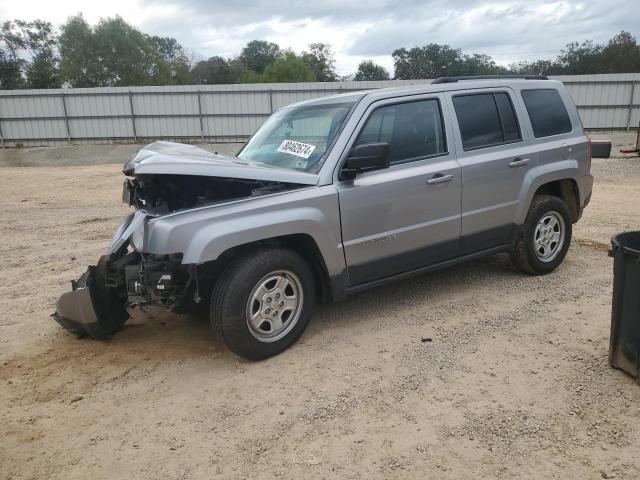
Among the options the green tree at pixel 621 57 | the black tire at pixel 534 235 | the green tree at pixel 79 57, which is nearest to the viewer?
the black tire at pixel 534 235

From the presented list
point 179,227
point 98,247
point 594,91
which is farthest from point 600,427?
point 594,91

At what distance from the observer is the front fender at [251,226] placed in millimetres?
3371

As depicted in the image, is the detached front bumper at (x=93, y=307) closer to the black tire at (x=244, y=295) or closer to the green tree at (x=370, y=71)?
the black tire at (x=244, y=295)

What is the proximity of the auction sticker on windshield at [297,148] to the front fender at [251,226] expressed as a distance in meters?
0.45

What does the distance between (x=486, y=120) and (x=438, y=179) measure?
953 millimetres

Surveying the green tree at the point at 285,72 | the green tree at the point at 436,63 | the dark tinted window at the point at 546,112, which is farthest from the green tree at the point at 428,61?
the dark tinted window at the point at 546,112

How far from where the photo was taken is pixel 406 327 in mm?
4305

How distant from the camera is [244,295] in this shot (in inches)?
139

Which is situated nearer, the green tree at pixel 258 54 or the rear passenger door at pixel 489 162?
the rear passenger door at pixel 489 162

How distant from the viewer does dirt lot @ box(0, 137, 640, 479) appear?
2730mm

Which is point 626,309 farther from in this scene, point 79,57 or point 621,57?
point 621,57

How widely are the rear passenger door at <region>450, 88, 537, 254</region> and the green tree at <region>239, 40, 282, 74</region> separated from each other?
8144 centimetres

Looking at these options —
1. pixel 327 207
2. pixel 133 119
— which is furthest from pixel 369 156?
pixel 133 119

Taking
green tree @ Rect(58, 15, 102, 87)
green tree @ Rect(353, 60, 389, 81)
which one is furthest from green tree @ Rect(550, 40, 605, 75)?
green tree @ Rect(58, 15, 102, 87)
